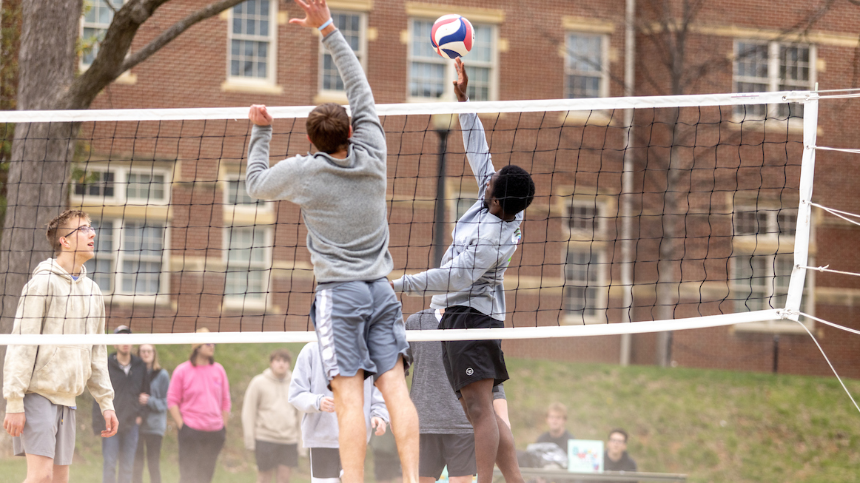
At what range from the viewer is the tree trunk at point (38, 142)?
10172 millimetres

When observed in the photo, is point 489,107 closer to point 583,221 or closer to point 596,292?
point 583,221

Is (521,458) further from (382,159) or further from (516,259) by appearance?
(516,259)

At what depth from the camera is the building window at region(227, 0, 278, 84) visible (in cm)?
1873

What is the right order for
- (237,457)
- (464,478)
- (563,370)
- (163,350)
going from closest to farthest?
(464,478) → (237,457) → (163,350) → (563,370)

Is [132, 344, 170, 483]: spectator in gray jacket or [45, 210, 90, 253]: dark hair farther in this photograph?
[132, 344, 170, 483]: spectator in gray jacket

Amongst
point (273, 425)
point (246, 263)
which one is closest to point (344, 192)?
point (273, 425)

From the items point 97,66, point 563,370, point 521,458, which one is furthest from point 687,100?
point 563,370

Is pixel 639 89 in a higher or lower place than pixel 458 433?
higher

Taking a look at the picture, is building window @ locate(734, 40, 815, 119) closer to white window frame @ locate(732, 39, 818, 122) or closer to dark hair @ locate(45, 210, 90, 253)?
white window frame @ locate(732, 39, 818, 122)

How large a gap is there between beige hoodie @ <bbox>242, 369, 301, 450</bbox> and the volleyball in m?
4.52

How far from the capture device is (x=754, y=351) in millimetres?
19938

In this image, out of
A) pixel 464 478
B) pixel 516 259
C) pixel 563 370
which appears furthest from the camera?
pixel 516 259

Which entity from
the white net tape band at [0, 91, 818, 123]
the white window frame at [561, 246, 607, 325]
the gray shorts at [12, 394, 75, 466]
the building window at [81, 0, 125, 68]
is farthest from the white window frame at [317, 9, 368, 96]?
the gray shorts at [12, 394, 75, 466]

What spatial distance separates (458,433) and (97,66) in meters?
6.67
